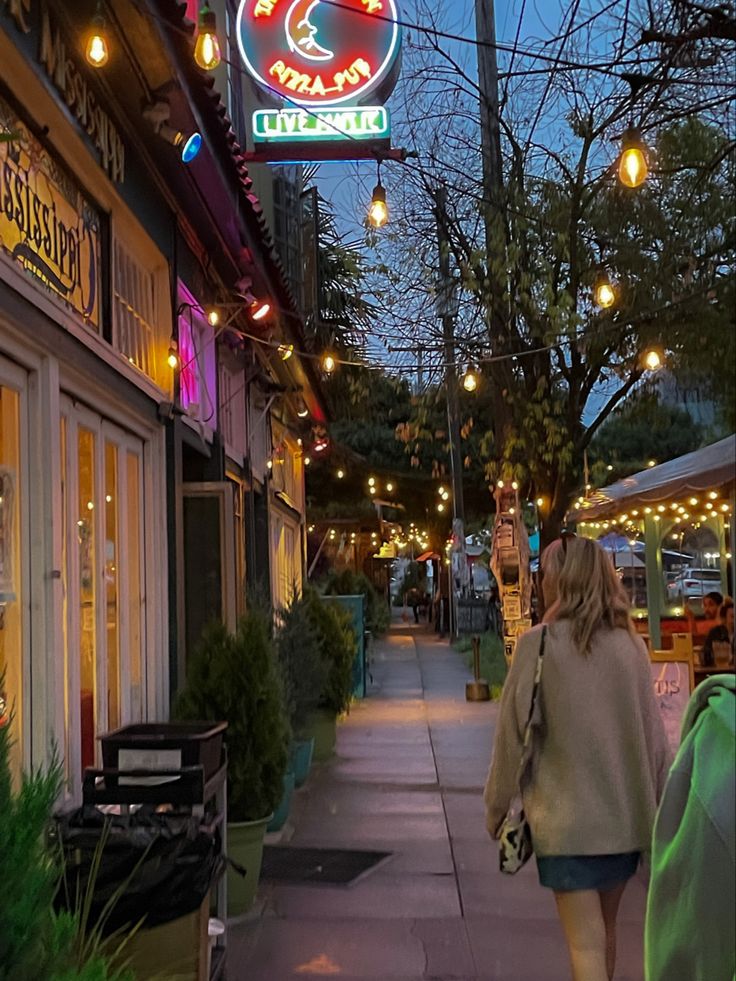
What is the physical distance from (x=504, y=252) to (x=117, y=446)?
7.40 m

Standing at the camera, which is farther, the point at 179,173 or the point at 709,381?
the point at 709,381

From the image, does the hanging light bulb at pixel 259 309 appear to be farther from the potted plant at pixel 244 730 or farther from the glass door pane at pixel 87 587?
the potted plant at pixel 244 730

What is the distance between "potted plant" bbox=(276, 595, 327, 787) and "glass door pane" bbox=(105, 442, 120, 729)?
2052mm

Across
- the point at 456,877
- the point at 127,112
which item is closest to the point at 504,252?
the point at 127,112

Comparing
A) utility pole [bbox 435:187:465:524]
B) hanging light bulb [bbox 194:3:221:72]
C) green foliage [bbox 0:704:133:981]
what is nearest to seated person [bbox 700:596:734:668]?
utility pole [bbox 435:187:465:524]

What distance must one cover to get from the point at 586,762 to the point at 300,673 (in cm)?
486

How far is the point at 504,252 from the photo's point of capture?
1219 cm

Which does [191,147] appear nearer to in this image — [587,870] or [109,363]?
[109,363]

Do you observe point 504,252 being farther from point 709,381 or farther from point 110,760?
point 110,760

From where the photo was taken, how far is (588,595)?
12.1 ft

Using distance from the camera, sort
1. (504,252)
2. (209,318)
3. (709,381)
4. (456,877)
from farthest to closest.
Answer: (709,381)
(504,252)
(209,318)
(456,877)

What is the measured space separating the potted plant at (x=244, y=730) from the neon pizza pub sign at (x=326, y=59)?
14.8 ft

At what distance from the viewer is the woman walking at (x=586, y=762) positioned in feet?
11.3

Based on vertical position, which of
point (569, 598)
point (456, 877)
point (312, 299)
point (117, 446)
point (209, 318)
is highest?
point (312, 299)
